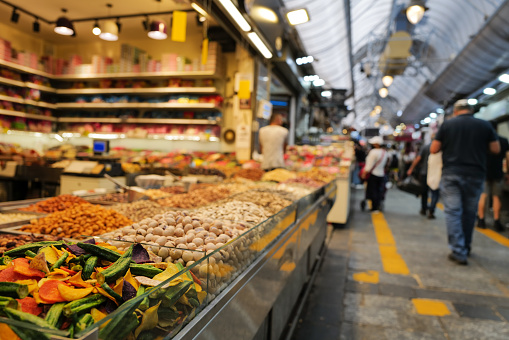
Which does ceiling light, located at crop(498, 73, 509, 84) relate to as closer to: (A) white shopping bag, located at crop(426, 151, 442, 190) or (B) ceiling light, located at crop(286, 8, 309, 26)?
(A) white shopping bag, located at crop(426, 151, 442, 190)

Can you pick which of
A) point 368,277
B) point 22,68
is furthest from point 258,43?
point 22,68

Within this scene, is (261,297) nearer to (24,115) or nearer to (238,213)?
(238,213)

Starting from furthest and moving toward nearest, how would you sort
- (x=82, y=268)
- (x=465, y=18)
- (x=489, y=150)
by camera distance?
1. (x=465, y=18)
2. (x=489, y=150)
3. (x=82, y=268)

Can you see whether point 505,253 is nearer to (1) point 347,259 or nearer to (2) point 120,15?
(1) point 347,259

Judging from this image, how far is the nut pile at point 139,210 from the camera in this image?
2225mm

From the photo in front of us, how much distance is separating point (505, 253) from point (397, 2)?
26.8 ft

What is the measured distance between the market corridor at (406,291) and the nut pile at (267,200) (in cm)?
94

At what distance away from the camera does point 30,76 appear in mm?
8852

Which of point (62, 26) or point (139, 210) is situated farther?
point (62, 26)

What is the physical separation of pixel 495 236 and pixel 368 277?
11.3ft

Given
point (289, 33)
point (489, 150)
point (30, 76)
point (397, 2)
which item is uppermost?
point (397, 2)

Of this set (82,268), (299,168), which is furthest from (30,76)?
(82,268)

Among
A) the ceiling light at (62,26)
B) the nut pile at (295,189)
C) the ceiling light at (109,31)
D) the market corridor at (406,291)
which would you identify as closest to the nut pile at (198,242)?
the market corridor at (406,291)

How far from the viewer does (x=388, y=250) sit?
16.1ft
